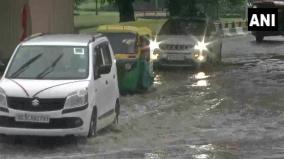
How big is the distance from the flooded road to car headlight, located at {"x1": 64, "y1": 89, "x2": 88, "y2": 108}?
0.67 m

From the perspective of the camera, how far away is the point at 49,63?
1141 cm

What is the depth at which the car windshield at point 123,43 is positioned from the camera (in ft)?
56.7

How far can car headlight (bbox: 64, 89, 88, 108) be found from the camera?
34.2 ft

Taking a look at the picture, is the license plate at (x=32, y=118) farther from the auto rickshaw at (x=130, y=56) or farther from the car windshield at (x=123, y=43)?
the car windshield at (x=123, y=43)

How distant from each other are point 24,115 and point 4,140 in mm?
1022

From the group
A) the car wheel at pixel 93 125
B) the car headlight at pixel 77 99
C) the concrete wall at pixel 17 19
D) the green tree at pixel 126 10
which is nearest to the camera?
the car headlight at pixel 77 99

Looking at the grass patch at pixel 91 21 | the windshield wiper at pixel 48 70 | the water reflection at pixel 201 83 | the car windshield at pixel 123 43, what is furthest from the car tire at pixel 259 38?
the windshield wiper at pixel 48 70

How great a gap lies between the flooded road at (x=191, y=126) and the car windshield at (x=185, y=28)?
6.76ft

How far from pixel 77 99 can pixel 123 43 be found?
23.1 feet

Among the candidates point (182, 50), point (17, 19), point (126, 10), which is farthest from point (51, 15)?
point (126, 10)

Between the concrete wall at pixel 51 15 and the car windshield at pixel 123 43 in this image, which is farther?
the concrete wall at pixel 51 15

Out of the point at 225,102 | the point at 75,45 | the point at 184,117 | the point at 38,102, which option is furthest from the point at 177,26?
the point at 38,102

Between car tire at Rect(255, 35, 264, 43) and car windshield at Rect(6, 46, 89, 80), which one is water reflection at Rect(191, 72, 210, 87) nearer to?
car windshield at Rect(6, 46, 89, 80)

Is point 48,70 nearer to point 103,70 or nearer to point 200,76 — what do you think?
point 103,70
